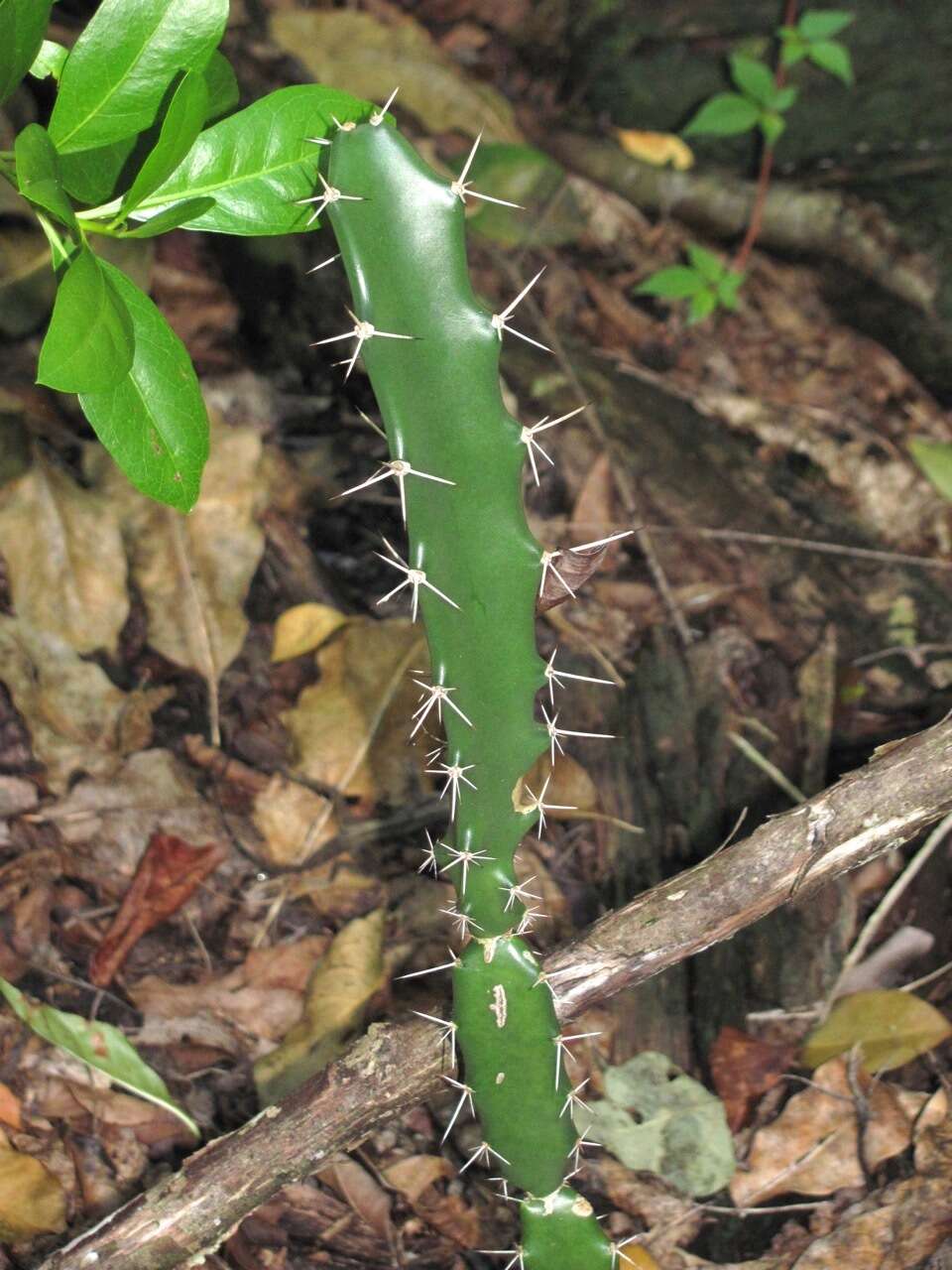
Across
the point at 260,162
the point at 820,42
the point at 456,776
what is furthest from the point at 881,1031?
the point at 820,42

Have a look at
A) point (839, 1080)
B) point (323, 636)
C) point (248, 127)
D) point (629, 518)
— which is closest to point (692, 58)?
point (629, 518)

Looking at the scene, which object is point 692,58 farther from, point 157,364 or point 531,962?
point 531,962

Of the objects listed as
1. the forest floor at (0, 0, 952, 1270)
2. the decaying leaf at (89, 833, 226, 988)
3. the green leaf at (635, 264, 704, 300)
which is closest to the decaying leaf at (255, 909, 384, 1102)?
the forest floor at (0, 0, 952, 1270)

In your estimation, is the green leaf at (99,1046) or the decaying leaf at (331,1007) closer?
the green leaf at (99,1046)

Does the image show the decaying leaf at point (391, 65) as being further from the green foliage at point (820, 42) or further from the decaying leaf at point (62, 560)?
the decaying leaf at point (62, 560)

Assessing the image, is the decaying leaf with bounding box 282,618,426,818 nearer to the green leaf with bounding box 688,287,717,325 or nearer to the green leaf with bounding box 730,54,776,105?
the green leaf with bounding box 688,287,717,325

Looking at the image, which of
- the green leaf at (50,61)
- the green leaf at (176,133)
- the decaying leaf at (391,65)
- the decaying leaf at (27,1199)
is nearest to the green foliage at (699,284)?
the decaying leaf at (391,65)
